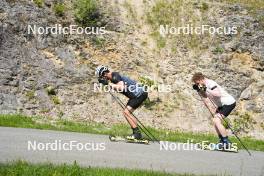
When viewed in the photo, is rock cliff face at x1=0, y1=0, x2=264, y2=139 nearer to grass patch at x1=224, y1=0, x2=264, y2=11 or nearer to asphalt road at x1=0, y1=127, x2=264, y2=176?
grass patch at x1=224, y1=0, x2=264, y2=11

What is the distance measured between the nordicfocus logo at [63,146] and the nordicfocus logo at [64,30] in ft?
44.0

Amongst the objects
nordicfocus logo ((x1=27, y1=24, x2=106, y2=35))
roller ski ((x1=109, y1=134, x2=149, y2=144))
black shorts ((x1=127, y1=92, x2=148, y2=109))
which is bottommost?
roller ski ((x1=109, y1=134, x2=149, y2=144))

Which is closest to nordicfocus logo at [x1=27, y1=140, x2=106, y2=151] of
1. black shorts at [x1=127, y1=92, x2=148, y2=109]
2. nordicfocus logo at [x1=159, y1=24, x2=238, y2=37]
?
black shorts at [x1=127, y1=92, x2=148, y2=109]

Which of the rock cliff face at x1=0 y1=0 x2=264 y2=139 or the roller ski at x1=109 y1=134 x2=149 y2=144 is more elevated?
the rock cliff face at x1=0 y1=0 x2=264 y2=139

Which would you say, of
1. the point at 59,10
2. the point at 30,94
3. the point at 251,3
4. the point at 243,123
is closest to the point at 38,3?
the point at 59,10

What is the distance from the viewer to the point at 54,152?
10531 millimetres

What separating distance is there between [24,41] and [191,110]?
8.86 metres

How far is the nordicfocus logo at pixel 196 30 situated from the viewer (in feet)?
89.6

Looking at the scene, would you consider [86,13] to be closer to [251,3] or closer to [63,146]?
[251,3]

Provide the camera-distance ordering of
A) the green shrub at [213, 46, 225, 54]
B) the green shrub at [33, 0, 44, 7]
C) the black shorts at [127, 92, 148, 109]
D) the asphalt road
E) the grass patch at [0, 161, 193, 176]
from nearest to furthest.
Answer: the grass patch at [0, 161, 193, 176] < the asphalt road < the black shorts at [127, 92, 148, 109] < the green shrub at [33, 0, 44, 7] < the green shrub at [213, 46, 225, 54]

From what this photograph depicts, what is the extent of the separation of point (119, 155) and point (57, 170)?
9.85ft

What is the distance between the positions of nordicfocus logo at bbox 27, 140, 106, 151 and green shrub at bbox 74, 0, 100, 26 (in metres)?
14.7

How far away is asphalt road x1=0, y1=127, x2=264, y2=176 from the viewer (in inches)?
388

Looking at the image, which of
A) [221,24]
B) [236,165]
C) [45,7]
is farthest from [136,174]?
[221,24]
